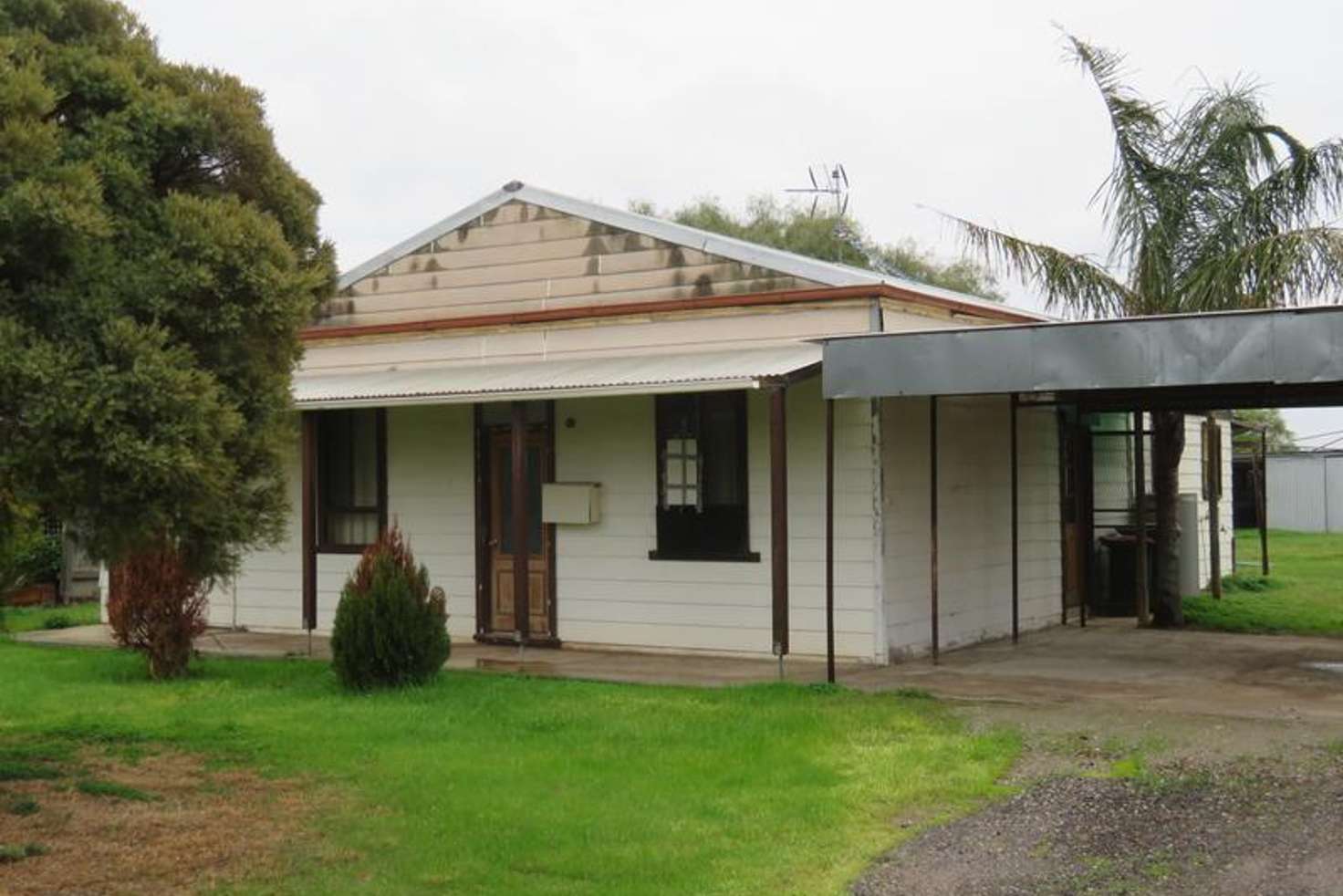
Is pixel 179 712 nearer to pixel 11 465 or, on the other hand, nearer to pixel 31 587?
pixel 11 465

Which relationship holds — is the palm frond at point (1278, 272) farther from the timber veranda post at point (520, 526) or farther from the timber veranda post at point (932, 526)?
the timber veranda post at point (520, 526)

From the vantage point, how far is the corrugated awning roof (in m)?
12.3

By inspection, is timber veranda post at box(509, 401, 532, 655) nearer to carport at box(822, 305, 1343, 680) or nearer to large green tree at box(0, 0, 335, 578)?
carport at box(822, 305, 1343, 680)

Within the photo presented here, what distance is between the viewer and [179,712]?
1085cm

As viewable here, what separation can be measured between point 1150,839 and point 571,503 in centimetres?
802

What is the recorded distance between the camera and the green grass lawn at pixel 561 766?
6.64 meters

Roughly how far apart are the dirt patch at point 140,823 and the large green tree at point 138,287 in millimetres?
1297

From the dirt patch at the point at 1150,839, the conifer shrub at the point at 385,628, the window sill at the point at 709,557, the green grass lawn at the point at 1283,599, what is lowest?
the dirt patch at the point at 1150,839

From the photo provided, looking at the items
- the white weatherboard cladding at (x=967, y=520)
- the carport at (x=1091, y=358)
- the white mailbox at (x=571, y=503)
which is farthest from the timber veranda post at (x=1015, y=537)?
the white mailbox at (x=571, y=503)

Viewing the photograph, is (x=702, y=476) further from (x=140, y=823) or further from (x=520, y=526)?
(x=140, y=823)

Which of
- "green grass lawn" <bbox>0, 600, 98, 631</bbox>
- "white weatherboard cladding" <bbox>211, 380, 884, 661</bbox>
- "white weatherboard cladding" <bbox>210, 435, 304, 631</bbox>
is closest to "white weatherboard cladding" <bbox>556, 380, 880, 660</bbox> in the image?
"white weatherboard cladding" <bbox>211, 380, 884, 661</bbox>

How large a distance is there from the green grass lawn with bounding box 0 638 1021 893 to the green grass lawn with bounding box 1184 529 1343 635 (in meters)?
6.93

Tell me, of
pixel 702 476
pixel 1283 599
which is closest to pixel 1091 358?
pixel 702 476

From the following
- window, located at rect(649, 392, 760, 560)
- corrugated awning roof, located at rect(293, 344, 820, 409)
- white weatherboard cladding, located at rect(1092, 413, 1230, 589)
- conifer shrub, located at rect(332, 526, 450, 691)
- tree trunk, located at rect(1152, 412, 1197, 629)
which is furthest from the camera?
white weatherboard cladding, located at rect(1092, 413, 1230, 589)
